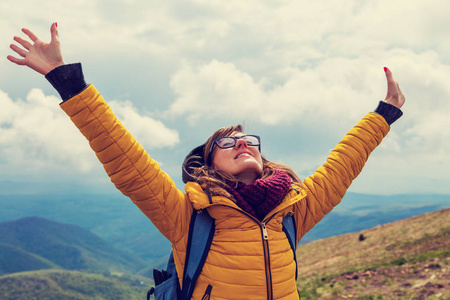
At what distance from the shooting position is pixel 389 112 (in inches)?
178

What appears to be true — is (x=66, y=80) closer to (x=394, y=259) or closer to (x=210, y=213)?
(x=210, y=213)

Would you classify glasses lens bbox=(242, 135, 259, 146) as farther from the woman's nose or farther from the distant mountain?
the distant mountain

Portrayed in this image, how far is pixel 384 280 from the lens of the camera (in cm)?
1733

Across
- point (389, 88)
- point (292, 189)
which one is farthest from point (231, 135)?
point (389, 88)

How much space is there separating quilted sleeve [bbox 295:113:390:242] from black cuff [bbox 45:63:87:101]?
2659 millimetres

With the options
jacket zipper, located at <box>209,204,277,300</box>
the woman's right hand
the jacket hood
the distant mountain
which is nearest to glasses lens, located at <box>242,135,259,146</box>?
the jacket hood

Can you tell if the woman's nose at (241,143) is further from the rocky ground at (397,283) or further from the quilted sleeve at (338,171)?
the rocky ground at (397,283)

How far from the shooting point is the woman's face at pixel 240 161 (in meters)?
3.93

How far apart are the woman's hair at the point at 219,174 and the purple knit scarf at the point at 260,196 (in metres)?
0.12

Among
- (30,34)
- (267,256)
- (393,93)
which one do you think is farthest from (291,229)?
(30,34)

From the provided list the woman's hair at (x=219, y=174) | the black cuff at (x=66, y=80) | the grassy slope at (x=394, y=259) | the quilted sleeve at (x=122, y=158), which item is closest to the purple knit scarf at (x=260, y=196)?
the woman's hair at (x=219, y=174)

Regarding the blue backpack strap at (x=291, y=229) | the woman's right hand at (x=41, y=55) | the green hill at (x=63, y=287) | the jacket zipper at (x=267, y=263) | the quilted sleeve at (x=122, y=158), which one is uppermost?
the green hill at (x=63, y=287)

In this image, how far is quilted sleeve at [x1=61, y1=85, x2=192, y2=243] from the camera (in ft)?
10.2

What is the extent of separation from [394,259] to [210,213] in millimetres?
20905
